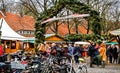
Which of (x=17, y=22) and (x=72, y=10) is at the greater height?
(x=72, y=10)

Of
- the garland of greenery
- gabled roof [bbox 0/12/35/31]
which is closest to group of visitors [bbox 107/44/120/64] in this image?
the garland of greenery

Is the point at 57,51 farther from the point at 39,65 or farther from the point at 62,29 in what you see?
the point at 62,29

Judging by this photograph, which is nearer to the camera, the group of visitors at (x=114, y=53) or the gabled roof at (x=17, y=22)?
the group of visitors at (x=114, y=53)

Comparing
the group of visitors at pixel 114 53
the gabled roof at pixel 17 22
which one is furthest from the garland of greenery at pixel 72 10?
the gabled roof at pixel 17 22

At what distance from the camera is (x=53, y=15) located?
28438 millimetres

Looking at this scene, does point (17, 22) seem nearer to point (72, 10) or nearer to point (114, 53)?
point (72, 10)

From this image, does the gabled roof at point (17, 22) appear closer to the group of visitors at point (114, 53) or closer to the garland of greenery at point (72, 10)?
the garland of greenery at point (72, 10)

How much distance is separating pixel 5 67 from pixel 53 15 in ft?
44.2

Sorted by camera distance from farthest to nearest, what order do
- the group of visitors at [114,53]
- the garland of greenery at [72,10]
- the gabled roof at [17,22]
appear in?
the gabled roof at [17,22] → the group of visitors at [114,53] → the garland of greenery at [72,10]

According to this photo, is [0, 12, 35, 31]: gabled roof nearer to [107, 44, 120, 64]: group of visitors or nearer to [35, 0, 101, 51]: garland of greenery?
[35, 0, 101, 51]: garland of greenery

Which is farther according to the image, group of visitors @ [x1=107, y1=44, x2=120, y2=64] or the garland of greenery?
group of visitors @ [x1=107, y1=44, x2=120, y2=64]

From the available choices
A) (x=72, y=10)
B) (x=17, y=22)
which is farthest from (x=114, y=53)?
(x=17, y=22)

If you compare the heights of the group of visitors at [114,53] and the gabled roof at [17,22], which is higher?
the gabled roof at [17,22]

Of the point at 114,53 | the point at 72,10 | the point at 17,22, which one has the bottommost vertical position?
the point at 114,53
